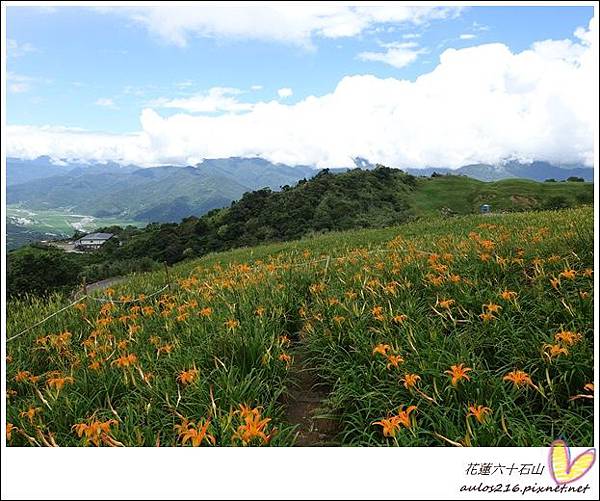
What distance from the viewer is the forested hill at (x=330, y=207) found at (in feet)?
130

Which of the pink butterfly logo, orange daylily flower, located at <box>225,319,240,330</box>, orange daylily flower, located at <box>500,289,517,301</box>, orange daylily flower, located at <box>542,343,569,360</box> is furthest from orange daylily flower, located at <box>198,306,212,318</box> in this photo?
the pink butterfly logo

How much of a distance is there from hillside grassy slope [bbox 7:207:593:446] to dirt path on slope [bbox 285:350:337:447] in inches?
2.8

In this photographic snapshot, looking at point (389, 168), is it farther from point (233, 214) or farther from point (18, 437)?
point (18, 437)

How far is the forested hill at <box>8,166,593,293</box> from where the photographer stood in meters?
39.6

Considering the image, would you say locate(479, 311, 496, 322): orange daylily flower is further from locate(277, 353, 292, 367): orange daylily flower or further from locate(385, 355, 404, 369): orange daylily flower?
locate(277, 353, 292, 367): orange daylily flower

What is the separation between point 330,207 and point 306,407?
45631 mm

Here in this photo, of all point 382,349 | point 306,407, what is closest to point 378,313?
point 382,349

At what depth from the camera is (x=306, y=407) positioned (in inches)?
112

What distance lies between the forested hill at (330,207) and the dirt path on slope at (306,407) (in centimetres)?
2840

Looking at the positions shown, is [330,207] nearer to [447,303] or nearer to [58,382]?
[447,303]

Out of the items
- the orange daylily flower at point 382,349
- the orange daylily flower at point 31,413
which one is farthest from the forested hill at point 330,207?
the orange daylily flower at point 31,413

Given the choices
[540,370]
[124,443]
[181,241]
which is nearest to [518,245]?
[540,370]

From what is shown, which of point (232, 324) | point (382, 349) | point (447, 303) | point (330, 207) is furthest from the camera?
point (330, 207)

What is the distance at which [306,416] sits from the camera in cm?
273
